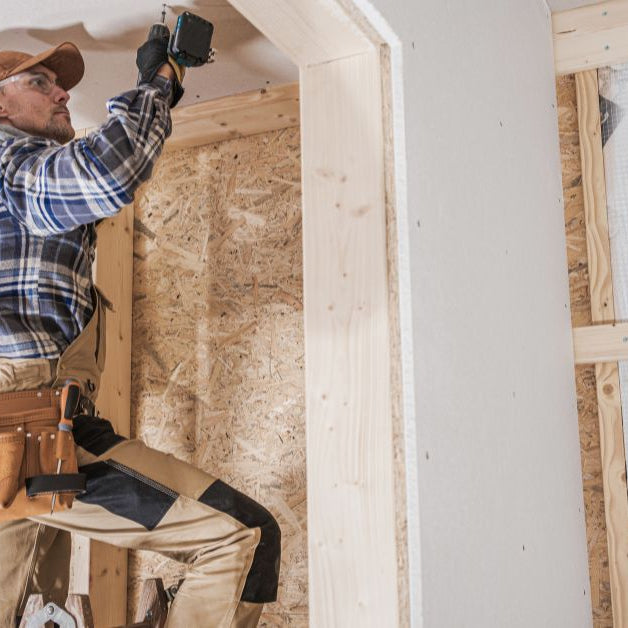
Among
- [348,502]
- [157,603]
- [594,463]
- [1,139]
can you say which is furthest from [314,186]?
[594,463]

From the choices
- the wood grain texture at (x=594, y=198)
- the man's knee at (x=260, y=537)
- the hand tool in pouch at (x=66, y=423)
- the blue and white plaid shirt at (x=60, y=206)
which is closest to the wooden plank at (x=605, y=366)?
the wood grain texture at (x=594, y=198)

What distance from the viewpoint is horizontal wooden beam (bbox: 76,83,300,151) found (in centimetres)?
286

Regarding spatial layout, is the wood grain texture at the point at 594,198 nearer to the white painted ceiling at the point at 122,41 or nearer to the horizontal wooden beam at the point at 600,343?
the horizontal wooden beam at the point at 600,343

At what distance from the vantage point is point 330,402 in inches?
58.2

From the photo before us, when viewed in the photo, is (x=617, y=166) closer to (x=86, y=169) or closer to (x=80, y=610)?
(x=86, y=169)

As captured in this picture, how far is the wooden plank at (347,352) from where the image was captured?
1.40m

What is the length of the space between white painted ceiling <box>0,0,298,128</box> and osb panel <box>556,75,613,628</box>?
2.89ft

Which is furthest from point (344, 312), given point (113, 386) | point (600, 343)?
point (113, 386)

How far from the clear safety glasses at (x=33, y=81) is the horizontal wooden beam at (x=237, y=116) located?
2.55 feet

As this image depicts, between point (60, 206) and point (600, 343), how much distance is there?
1.51 metres

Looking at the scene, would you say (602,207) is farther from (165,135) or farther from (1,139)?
(1,139)

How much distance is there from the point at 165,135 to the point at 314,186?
48 centimetres

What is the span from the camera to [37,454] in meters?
1.80

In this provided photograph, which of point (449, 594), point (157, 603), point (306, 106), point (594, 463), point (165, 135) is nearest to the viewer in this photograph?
point (449, 594)
